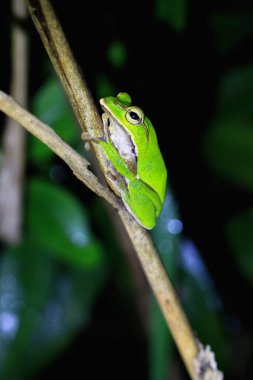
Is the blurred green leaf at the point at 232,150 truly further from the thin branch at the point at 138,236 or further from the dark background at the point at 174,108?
the thin branch at the point at 138,236

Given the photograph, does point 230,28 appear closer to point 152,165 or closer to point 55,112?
point 55,112

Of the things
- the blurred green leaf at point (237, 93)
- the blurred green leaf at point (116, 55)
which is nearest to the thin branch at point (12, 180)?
the blurred green leaf at point (116, 55)

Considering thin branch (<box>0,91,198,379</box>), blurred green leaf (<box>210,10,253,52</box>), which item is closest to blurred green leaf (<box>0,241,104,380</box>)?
thin branch (<box>0,91,198,379</box>)

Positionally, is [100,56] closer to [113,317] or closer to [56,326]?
[56,326]

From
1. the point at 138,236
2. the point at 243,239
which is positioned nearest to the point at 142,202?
the point at 138,236

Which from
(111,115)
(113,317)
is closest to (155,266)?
(111,115)
